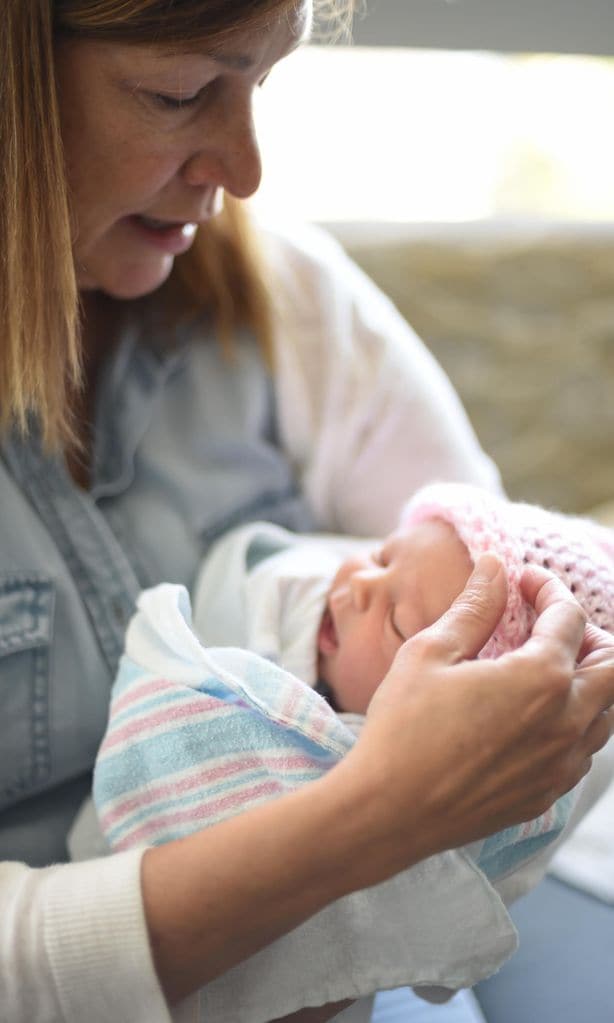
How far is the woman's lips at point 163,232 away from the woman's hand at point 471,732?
0.54 meters

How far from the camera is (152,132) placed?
882 mm

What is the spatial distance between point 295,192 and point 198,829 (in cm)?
146

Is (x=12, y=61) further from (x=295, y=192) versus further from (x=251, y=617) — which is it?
(x=295, y=192)

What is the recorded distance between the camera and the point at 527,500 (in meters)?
1.69

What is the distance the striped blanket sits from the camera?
820 millimetres

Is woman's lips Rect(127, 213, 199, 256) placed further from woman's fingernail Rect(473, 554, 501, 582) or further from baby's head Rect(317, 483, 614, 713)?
woman's fingernail Rect(473, 554, 501, 582)

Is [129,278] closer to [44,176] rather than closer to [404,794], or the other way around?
[44,176]

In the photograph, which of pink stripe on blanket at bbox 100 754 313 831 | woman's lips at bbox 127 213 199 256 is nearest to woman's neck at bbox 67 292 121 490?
woman's lips at bbox 127 213 199 256

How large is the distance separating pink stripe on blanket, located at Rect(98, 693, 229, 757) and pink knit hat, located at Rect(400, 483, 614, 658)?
238 mm

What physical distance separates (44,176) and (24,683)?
18.2 inches

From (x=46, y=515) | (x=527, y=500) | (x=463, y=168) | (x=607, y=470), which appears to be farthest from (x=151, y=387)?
(x=463, y=168)

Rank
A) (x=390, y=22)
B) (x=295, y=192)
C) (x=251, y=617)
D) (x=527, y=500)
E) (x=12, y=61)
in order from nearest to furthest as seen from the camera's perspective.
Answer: (x=12, y=61)
(x=251, y=617)
(x=390, y=22)
(x=527, y=500)
(x=295, y=192)

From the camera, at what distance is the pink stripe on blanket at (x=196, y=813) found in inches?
32.0

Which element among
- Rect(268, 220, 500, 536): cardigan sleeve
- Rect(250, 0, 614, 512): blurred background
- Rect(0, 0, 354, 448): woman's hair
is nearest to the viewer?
Rect(0, 0, 354, 448): woman's hair
